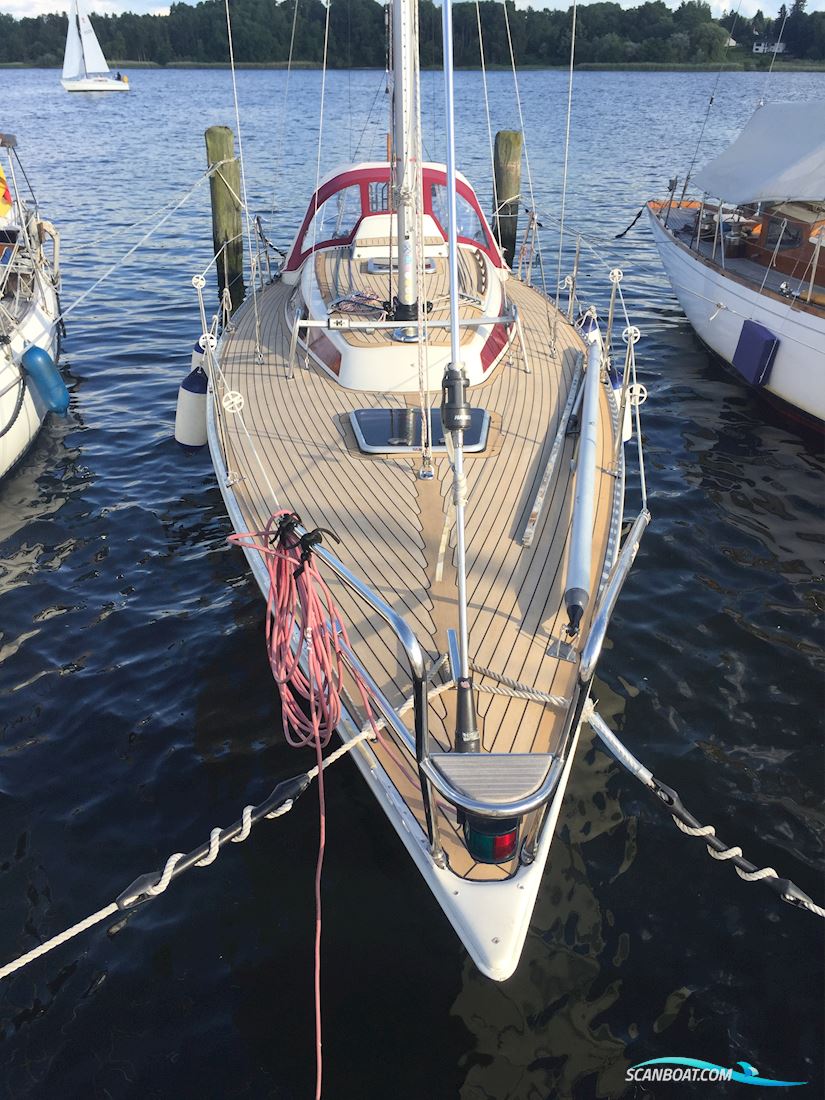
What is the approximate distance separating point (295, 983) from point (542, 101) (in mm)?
54103

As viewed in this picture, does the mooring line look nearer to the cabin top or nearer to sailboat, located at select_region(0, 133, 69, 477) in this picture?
the cabin top

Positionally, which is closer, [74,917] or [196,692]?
[74,917]

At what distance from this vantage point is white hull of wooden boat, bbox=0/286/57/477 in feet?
31.1

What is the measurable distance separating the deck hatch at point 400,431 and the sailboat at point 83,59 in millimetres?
69491

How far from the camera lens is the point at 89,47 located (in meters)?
61.8

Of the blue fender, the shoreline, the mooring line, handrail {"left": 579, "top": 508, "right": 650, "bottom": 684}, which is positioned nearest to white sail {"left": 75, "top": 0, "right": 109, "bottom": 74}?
the shoreline

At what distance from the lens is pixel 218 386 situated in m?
7.64

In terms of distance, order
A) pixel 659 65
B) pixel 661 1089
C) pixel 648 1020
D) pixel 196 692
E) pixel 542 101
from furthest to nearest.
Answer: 1. pixel 659 65
2. pixel 542 101
3. pixel 196 692
4. pixel 648 1020
5. pixel 661 1089

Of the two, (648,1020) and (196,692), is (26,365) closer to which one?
(196,692)

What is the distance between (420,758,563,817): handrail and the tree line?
3920 centimetres

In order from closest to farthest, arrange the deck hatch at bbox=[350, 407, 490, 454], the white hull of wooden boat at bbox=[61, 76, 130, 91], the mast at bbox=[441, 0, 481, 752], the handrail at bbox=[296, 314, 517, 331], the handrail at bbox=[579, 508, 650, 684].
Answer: the mast at bbox=[441, 0, 481, 752]
the handrail at bbox=[579, 508, 650, 684]
the deck hatch at bbox=[350, 407, 490, 454]
the handrail at bbox=[296, 314, 517, 331]
the white hull of wooden boat at bbox=[61, 76, 130, 91]

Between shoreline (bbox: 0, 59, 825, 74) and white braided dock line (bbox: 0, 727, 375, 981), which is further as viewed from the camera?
shoreline (bbox: 0, 59, 825, 74)

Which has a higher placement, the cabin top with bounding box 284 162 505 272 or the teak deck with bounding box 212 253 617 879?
the cabin top with bounding box 284 162 505 272

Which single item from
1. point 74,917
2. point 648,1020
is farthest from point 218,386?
point 648,1020
